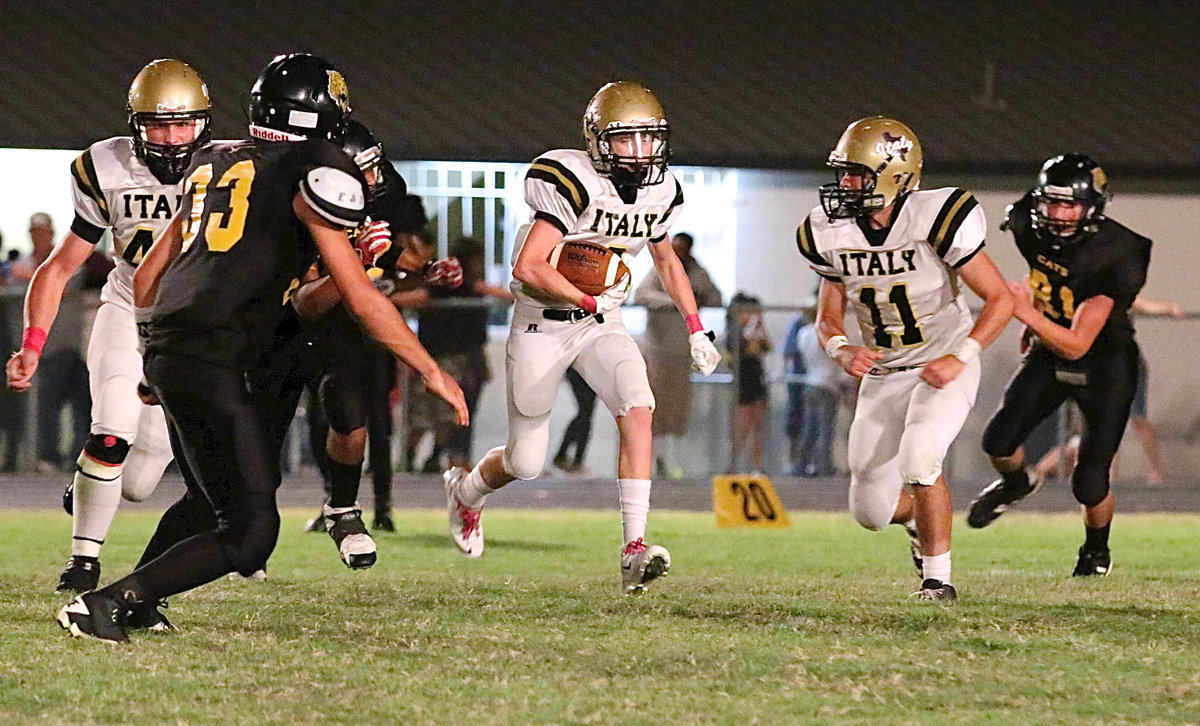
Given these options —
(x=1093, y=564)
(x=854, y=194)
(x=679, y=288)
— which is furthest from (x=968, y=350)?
(x=1093, y=564)

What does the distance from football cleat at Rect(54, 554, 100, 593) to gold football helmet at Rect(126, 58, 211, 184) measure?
1348 millimetres

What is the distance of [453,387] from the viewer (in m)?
4.54

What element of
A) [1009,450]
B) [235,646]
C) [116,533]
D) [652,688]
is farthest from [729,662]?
[116,533]

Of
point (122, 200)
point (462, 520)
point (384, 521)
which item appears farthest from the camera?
point (384, 521)

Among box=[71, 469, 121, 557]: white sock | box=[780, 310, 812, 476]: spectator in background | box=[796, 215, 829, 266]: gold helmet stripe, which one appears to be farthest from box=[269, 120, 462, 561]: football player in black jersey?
box=[780, 310, 812, 476]: spectator in background

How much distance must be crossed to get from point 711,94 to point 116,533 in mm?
7199

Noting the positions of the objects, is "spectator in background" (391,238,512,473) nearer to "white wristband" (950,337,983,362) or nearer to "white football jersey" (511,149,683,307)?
"white football jersey" (511,149,683,307)

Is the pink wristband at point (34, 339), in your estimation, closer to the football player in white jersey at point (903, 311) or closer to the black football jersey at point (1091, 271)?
the football player in white jersey at point (903, 311)

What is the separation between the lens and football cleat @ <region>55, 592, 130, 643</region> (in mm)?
4699

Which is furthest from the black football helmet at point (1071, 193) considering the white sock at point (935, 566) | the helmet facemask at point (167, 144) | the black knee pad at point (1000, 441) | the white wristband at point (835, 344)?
the helmet facemask at point (167, 144)

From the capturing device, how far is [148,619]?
4871 millimetres

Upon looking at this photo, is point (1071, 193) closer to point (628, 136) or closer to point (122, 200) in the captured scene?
point (628, 136)

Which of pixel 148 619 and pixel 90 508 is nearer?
pixel 148 619

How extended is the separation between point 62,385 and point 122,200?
5.54m
